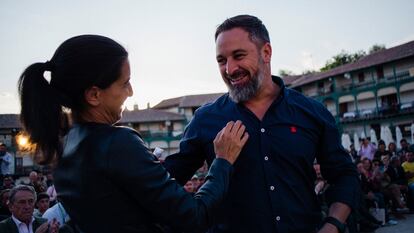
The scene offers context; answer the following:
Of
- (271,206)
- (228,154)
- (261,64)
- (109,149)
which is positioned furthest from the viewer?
(261,64)

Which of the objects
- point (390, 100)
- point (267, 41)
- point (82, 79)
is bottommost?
point (390, 100)

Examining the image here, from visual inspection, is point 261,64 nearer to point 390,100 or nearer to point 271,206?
point 271,206

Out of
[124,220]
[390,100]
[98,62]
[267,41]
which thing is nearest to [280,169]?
[267,41]

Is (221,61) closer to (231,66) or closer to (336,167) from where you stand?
(231,66)

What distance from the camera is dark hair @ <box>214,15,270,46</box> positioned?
231 centimetres

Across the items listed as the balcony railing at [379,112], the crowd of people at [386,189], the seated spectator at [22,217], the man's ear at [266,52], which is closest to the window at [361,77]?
the balcony railing at [379,112]

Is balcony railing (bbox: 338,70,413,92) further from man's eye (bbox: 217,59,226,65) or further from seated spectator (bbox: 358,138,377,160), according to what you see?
man's eye (bbox: 217,59,226,65)

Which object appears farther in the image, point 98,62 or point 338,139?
point 338,139

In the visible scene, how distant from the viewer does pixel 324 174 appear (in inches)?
89.9

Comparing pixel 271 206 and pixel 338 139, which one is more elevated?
pixel 338 139

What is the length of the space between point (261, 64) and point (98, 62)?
1081 mm

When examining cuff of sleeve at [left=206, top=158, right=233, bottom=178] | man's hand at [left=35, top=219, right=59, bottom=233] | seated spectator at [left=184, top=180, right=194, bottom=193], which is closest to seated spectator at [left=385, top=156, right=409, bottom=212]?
seated spectator at [left=184, top=180, right=194, bottom=193]

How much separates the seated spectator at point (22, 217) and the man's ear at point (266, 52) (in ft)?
14.7

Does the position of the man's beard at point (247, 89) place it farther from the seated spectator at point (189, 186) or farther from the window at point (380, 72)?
the window at point (380, 72)
